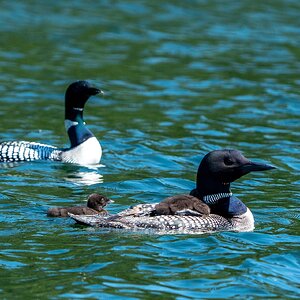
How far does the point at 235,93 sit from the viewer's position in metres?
21.8

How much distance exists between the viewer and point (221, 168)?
41.1 ft

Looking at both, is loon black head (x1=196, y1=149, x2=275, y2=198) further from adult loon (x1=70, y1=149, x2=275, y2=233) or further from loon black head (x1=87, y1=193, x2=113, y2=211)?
loon black head (x1=87, y1=193, x2=113, y2=211)

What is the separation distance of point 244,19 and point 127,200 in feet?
49.5

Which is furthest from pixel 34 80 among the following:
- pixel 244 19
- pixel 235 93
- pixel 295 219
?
pixel 295 219

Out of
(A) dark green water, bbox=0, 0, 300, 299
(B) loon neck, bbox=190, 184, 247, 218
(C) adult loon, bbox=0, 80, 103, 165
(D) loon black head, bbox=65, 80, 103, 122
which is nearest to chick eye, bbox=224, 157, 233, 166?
(B) loon neck, bbox=190, 184, 247, 218

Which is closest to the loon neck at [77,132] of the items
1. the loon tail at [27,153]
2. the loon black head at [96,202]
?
the loon tail at [27,153]

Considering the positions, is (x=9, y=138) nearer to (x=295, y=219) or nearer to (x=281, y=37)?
(x=295, y=219)

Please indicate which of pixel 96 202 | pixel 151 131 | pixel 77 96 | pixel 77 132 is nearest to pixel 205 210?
pixel 96 202

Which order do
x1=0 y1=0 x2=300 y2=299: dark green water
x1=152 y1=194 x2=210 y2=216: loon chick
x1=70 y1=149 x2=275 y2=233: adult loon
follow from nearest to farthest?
1. x1=0 y1=0 x2=300 y2=299: dark green water
2. x1=70 y1=149 x2=275 y2=233: adult loon
3. x1=152 y1=194 x2=210 y2=216: loon chick

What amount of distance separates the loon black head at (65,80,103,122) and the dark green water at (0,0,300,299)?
0.78 metres

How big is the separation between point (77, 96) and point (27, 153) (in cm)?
116

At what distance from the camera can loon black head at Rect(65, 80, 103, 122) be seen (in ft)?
56.9

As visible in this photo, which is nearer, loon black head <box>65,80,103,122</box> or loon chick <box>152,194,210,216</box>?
loon chick <box>152,194,210,216</box>

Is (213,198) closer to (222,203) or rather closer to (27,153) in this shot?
(222,203)
